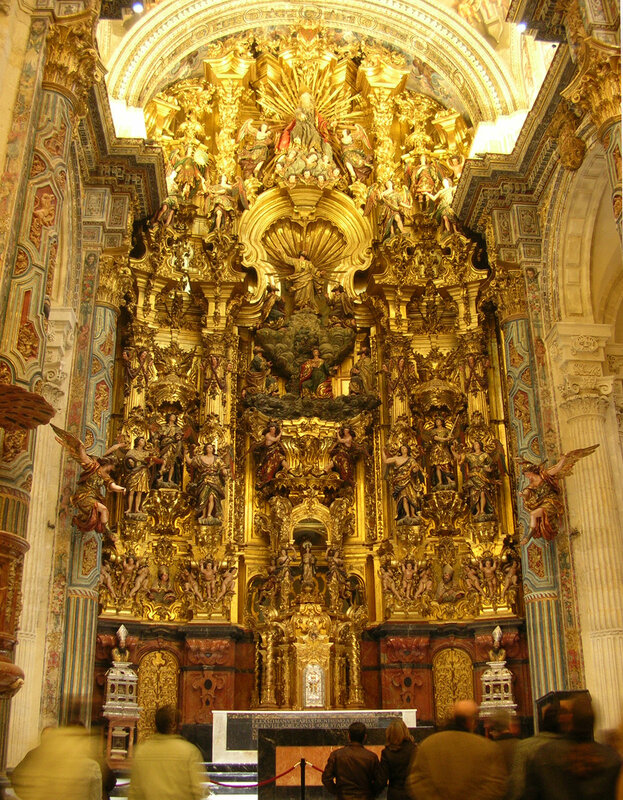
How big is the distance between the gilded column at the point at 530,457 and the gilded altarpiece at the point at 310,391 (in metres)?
0.94

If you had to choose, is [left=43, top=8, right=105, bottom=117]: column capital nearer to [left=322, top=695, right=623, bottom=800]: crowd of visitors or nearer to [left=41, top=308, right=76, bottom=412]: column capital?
[left=41, top=308, right=76, bottom=412]: column capital

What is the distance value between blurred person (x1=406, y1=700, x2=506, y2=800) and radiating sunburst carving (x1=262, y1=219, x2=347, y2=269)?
50.6 ft

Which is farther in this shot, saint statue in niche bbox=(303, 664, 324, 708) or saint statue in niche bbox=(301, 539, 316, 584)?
saint statue in niche bbox=(301, 539, 316, 584)

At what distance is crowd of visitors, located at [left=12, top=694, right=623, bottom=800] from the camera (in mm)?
4180

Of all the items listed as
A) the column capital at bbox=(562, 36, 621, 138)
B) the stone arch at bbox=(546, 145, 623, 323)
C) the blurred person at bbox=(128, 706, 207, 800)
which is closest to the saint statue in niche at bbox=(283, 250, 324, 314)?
the stone arch at bbox=(546, 145, 623, 323)

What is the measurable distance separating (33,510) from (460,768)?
9360 mm

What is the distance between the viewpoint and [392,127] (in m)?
20.2

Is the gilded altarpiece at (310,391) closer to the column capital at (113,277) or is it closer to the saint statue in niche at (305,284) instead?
the saint statue in niche at (305,284)

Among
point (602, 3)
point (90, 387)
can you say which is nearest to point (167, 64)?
point (90, 387)

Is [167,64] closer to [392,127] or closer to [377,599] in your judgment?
[392,127]

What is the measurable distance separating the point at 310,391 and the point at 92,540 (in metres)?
5.84

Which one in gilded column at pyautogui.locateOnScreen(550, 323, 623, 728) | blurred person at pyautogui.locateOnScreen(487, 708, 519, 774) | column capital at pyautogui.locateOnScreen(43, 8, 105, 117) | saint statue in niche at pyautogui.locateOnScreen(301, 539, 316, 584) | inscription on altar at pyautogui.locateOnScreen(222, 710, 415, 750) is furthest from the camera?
saint statue in niche at pyautogui.locateOnScreen(301, 539, 316, 584)

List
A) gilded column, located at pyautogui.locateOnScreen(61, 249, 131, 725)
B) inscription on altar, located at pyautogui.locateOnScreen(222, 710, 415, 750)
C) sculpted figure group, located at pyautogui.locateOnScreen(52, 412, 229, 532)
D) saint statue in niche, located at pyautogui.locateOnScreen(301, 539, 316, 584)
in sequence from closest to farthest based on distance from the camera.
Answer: gilded column, located at pyautogui.locateOnScreen(61, 249, 131, 725), inscription on altar, located at pyautogui.locateOnScreen(222, 710, 415, 750), sculpted figure group, located at pyautogui.locateOnScreen(52, 412, 229, 532), saint statue in niche, located at pyautogui.locateOnScreen(301, 539, 316, 584)

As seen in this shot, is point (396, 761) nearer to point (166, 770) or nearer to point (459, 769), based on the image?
point (459, 769)
